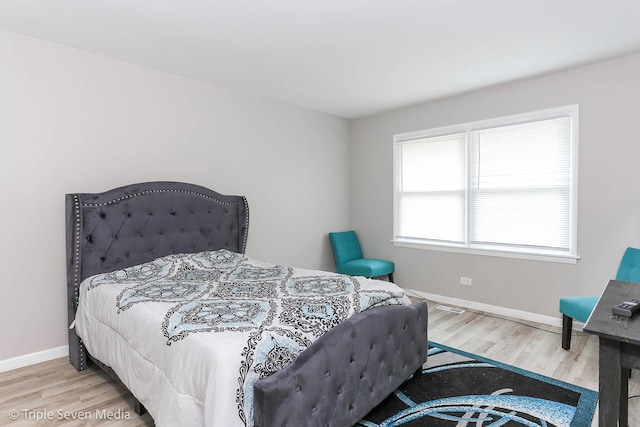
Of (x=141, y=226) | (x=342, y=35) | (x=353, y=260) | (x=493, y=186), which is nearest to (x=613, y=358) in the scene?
(x=342, y=35)

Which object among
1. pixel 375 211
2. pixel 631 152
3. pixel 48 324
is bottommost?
pixel 48 324

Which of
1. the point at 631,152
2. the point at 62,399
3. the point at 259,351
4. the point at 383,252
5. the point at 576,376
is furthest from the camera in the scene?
the point at 383,252

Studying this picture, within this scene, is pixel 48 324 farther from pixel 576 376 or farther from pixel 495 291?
pixel 495 291

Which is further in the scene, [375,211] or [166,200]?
[375,211]

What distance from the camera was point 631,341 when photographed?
4.01 feet

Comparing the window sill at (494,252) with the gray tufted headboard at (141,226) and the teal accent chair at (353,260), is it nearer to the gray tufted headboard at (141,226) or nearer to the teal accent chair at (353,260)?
the teal accent chair at (353,260)

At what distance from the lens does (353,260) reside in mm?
4949

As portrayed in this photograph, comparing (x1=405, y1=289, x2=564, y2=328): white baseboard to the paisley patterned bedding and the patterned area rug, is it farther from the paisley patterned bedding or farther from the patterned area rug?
the paisley patterned bedding

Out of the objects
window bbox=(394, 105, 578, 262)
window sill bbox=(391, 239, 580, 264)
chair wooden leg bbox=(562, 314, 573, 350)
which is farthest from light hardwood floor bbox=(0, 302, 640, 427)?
window bbox=(394, 105, 578, 262)

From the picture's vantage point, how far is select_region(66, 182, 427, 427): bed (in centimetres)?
151

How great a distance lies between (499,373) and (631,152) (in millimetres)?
2224

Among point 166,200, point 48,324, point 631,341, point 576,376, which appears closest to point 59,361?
point 48,324

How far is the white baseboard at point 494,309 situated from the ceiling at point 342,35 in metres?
2.39

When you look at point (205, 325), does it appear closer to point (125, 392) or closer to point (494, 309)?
point (125, 392)
